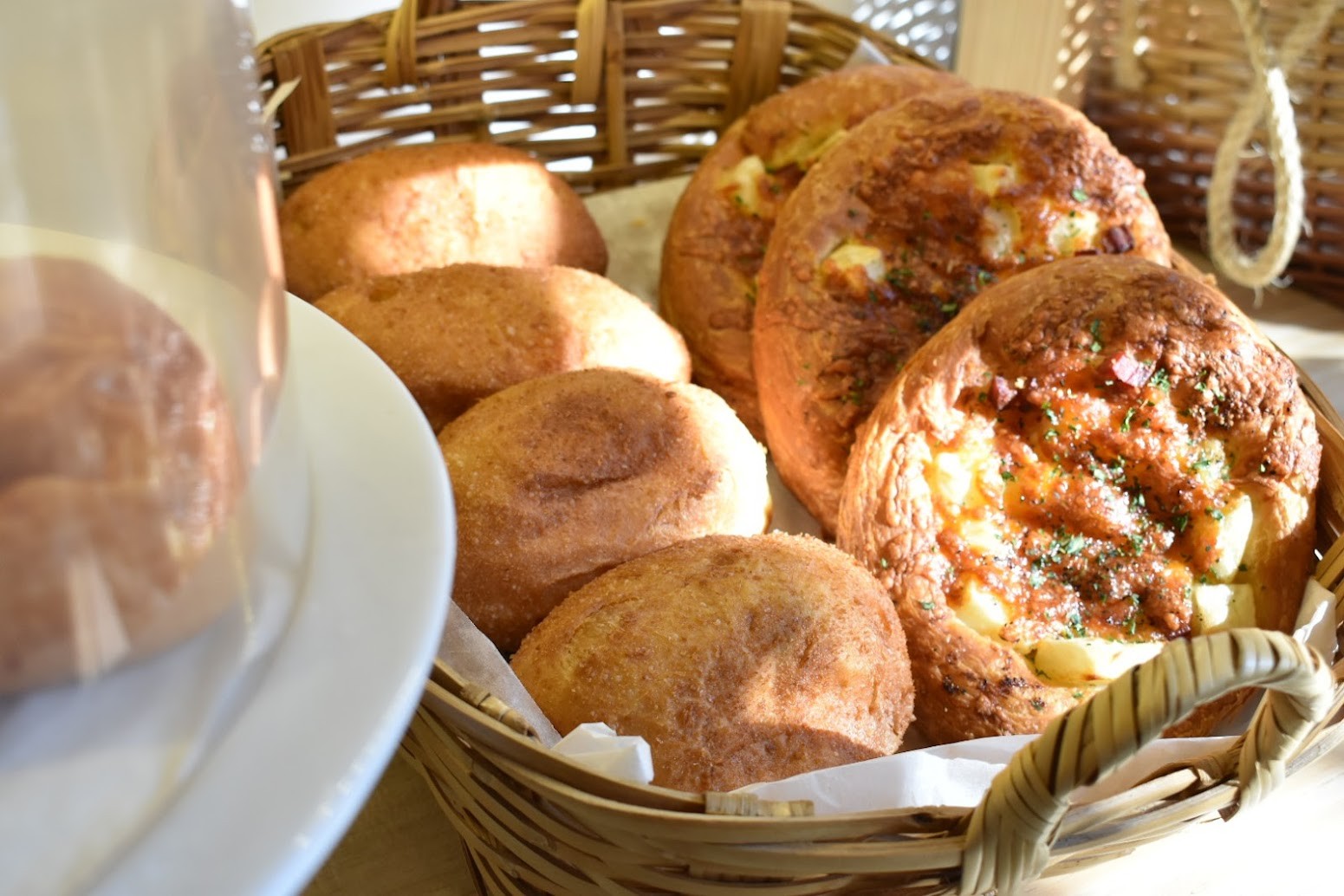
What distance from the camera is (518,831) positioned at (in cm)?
73

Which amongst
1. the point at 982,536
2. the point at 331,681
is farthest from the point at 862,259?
the point at 331,681

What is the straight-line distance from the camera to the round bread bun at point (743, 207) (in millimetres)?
1331

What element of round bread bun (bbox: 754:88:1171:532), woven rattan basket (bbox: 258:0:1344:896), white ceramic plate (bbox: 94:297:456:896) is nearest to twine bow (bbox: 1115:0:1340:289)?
round bread bun (bbox: 754:88:1171:532)

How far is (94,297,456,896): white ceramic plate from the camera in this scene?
30 centimetres

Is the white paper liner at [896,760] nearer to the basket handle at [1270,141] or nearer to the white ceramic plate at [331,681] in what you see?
the white ceramic plate at [331,681]

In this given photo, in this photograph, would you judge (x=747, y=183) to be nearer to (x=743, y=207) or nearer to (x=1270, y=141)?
(x=743, y=207)

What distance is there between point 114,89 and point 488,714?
435 millimetres

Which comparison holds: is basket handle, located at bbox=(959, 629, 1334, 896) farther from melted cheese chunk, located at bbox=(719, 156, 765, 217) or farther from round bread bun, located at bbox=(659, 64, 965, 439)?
melted cheese chunk, located at bbox=(719, 156, 765, 217)

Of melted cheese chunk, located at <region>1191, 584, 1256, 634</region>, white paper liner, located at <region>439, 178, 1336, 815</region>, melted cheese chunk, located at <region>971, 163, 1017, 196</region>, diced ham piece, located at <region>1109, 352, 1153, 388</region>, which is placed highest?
melted cheese chunk, located at <region>971, 163, 1017, 196</region>

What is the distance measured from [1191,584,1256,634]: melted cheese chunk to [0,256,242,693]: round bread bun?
849mm

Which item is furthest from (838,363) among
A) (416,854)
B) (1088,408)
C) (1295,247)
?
(1295,247)

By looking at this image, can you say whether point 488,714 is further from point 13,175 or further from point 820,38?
point 820,38

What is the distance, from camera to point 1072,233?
1.17m

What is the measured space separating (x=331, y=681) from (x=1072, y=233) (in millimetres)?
1002
